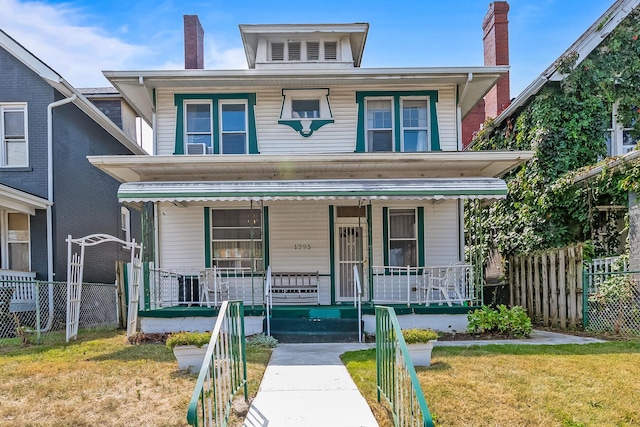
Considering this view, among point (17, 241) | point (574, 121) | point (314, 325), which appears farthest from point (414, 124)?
point (17, 241)

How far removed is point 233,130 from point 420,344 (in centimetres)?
756

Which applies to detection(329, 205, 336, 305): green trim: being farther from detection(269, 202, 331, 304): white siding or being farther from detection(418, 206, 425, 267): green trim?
detection(418, 206, 425, 267): green trim

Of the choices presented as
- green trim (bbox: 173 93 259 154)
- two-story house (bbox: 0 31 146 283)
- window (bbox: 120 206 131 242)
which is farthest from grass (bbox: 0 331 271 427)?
window (bbox: 120 206 131 242)

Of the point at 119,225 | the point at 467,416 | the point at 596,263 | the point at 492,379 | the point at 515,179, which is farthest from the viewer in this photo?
the point at 119,225

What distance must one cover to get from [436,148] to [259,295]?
5.61m

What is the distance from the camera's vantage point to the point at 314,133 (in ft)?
38.4

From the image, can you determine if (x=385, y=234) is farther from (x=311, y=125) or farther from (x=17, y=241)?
(x=17, y=241)

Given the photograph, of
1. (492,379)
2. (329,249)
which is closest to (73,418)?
(492,379)

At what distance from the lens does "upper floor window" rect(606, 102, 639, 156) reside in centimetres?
1224

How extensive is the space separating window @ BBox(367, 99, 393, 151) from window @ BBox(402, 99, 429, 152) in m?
0.35

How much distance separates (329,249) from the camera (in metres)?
11.5

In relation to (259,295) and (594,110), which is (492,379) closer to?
(259,295)

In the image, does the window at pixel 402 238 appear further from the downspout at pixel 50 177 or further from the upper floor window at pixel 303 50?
the downspout at pixel 50 177

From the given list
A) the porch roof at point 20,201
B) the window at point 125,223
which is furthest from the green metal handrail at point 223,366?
the window at point 125,223
